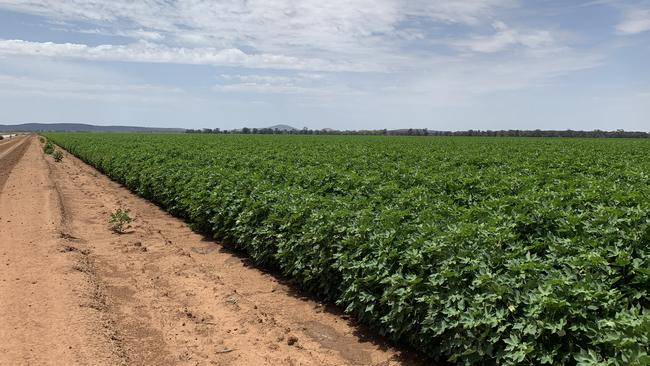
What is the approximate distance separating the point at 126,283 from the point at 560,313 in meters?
6.17

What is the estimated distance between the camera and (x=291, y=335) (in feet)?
18.7

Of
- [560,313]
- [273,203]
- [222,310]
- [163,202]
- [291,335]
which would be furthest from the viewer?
[163,202]

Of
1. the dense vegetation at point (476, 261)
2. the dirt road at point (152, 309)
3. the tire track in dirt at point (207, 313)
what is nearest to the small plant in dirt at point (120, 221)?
the dirt road at point (152, 309)

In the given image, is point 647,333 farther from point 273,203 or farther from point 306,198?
point 273,203

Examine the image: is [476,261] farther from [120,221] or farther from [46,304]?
[120,221]

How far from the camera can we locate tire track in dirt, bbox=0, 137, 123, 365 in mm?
4992

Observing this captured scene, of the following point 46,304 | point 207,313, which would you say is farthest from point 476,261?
point 46,304

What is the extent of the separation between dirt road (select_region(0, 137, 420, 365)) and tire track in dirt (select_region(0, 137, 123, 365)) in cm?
1

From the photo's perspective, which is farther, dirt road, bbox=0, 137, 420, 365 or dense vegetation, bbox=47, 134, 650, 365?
dirt road, bbox=0, 137, 420, 365

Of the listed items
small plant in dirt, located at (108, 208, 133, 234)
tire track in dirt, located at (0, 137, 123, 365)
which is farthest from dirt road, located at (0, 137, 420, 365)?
small plant in dirt, located at (108, 208, 133, 234)

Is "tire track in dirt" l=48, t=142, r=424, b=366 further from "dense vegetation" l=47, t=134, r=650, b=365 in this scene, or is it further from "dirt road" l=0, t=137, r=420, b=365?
"dense vegetation" l=47, t=134, r=650, b=365

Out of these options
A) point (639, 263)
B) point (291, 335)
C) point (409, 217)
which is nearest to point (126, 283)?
point (291, 335)

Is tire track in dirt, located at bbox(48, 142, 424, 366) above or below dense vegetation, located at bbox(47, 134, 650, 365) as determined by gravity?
below

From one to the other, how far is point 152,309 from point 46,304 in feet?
4.30
